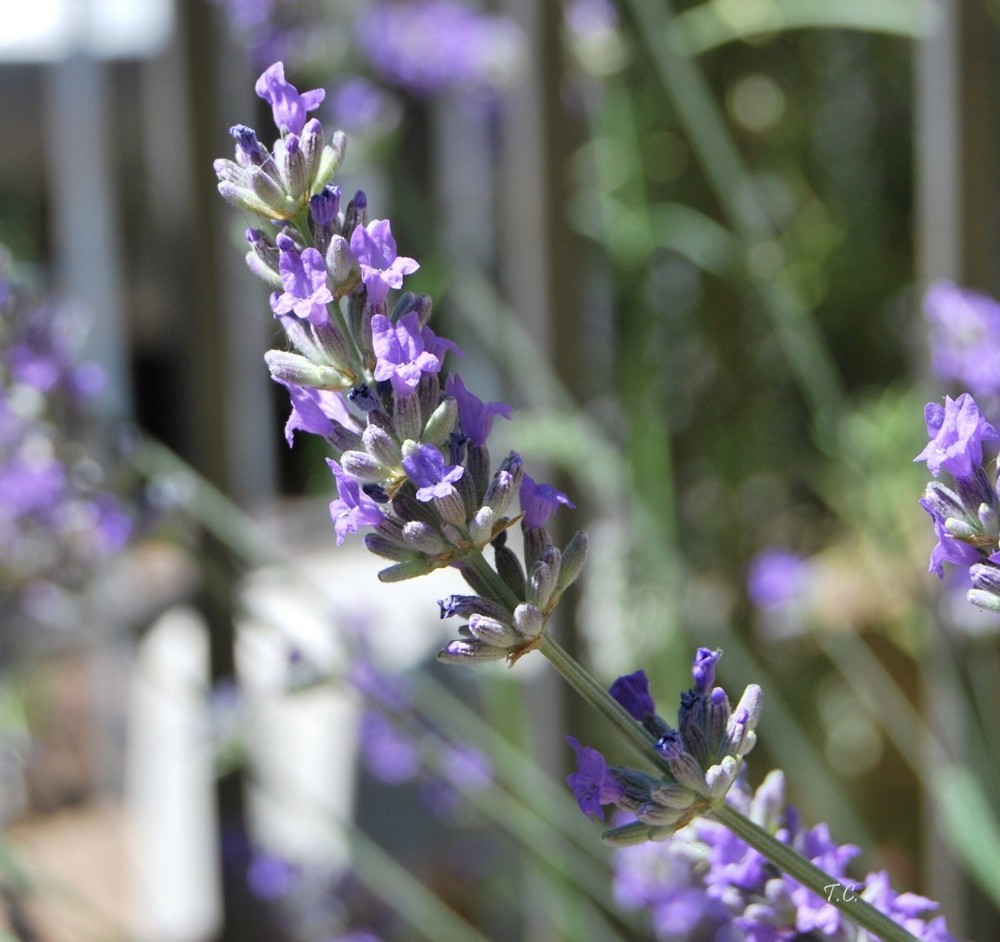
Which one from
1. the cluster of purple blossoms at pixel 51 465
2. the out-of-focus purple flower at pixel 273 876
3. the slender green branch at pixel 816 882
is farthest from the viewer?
the out-of-focus purple flower at pixel 273 876

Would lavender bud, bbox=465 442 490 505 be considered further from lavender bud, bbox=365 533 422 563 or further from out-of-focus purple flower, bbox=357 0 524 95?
out-of-focus purple flower, bbox=357 0 524 95

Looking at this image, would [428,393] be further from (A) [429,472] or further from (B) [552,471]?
(B) [552,471]

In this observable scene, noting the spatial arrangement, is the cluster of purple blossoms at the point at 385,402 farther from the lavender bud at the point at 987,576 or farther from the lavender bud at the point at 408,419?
the lavender bud at the point at 987,576

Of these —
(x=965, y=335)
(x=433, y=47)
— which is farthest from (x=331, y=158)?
(x=433, y=47)

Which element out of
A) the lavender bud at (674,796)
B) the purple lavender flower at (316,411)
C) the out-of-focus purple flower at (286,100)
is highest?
the out-of-focus purple flower at (286,100)

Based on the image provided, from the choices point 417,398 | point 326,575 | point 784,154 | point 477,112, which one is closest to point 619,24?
point 477,112

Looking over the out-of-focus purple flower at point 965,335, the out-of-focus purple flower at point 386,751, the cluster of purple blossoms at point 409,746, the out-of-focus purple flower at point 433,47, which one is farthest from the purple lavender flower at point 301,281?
the out-of-focus purple flower at point 433,47
